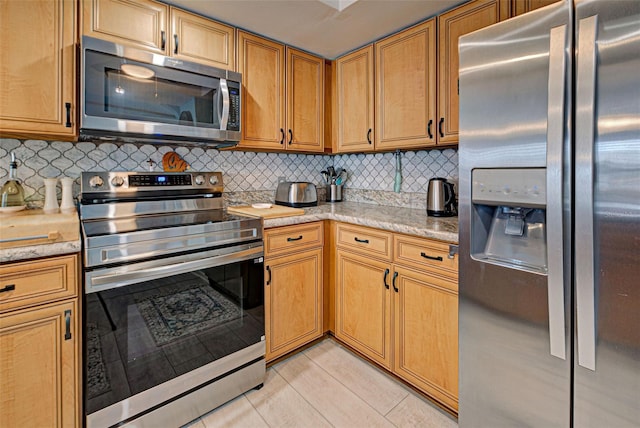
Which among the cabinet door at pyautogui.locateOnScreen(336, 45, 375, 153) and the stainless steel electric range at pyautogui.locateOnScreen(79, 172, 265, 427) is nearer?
the stainless steel electric range at pyautogui.locateOnScreen(79, 172, 265, 427)

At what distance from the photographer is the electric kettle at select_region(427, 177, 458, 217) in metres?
1.92

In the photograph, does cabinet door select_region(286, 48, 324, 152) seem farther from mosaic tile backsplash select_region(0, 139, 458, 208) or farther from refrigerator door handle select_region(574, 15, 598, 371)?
refrigerator door handle select_region(574, 15, 598, 371)

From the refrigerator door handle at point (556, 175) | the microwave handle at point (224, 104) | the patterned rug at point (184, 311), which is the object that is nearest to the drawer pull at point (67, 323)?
the patterned rug at point (184, 311)

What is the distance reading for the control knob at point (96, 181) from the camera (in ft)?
5.44

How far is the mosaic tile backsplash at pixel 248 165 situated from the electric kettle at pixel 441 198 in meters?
0.21

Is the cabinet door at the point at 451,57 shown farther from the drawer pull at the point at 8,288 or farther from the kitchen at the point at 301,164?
the drawer pull at the point at 8,288

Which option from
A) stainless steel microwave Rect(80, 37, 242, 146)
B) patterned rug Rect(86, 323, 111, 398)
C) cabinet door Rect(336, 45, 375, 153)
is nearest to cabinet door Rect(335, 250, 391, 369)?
cabinet door Rect(336, 45, 375, 153)

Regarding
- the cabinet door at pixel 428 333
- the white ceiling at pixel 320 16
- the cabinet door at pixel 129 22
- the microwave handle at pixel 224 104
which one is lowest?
the cabinet door at pixel 428 333

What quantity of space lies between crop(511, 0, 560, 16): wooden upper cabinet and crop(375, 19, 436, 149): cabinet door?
413mm

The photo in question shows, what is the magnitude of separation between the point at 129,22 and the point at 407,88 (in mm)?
1587

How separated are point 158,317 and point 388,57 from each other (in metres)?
2.03

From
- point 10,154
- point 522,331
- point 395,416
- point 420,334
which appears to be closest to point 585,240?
point 522,331

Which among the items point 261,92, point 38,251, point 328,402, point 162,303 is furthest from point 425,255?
point 38,251

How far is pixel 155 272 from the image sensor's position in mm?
1345
